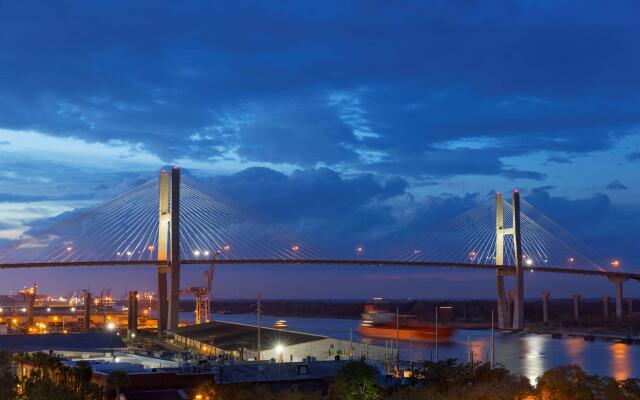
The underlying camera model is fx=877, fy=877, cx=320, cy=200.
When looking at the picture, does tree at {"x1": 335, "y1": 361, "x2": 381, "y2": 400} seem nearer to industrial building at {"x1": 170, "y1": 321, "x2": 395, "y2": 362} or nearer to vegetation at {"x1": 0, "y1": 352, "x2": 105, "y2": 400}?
vegetation at {"x1": 0, "y1": 352, "x2": 105, "y2": 400}

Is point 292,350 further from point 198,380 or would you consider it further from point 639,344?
point 639,344

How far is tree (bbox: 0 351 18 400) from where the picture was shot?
16516 mm

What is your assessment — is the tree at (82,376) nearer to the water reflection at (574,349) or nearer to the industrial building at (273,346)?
the industrial building at (273,346)

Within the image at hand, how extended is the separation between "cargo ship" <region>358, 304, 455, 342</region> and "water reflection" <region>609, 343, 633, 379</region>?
10.5 metres

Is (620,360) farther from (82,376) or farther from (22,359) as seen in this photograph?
(82,376)

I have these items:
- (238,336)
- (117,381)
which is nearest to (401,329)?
(238,336)

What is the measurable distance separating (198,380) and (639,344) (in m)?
40.4

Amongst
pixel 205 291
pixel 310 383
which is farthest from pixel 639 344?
pixel 310 383

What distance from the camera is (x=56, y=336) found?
29156 millimetres

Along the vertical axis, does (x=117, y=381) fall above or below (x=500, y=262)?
below

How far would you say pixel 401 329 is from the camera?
5862 cm

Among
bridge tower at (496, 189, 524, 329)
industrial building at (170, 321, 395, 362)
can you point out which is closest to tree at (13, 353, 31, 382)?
industrial building at (170, 321, 395, 362)

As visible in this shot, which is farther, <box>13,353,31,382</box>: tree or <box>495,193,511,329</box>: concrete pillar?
<box>495,193,511,329</box>: concrete pillar

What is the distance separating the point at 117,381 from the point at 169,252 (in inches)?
921
